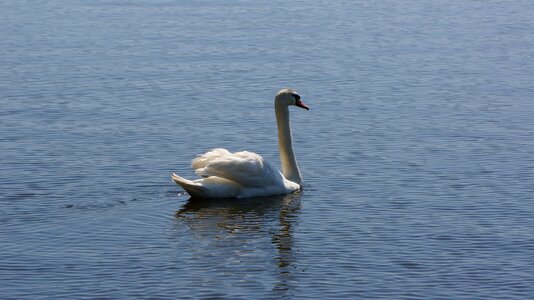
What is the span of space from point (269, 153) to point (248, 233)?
175 inches

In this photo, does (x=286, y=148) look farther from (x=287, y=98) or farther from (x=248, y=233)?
(x=248, y=233)

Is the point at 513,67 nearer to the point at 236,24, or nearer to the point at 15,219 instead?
the point at 236,24

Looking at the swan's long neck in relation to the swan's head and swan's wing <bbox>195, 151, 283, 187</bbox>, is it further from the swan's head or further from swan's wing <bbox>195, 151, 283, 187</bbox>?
swan's wing <bbox>195, 151, 283, 187</bbox>

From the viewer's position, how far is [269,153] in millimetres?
18953

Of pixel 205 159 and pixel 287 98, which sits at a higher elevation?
pixel 287 98

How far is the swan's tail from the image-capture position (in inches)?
619

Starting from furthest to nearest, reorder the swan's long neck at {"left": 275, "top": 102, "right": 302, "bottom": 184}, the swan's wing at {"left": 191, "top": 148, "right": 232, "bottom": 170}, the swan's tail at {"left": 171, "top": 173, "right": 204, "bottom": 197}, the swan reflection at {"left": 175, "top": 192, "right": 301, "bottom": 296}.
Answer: the swan's long neck at {"left": 275, "top": 102, "right": 302, "bottom": 184} → the swan's wing at {"left": 191, "top": 148, "right": 232, "bottom": 170} → the swan's tail at {"left": 171, "top": 173, "right": 204, "bottom": 197} → the swan reflection at {"left": 175, "top": 192, "right": 301, "bottom": 296}

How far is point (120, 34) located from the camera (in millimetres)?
30609

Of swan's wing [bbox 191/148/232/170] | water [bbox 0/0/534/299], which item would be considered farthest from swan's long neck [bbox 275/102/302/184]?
swan's wing [bbox 191/148/232/170]

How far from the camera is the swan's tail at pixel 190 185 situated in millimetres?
15727

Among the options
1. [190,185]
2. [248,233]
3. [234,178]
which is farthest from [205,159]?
[248,233]

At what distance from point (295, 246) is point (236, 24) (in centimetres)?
1826

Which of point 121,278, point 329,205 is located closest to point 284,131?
point 329,205

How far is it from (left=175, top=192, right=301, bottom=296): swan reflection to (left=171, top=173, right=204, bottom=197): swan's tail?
0.46ft
